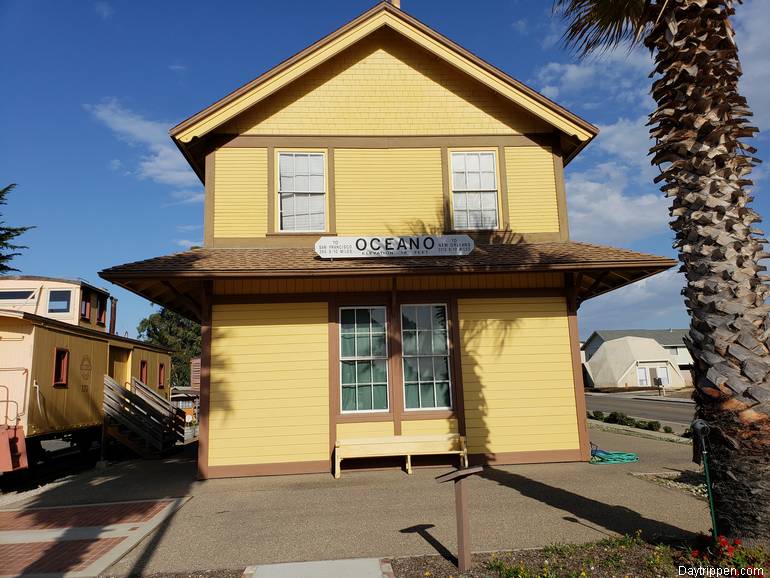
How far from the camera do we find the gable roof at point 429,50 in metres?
10.6

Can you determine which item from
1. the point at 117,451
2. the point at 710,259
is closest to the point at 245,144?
the point at 710,259

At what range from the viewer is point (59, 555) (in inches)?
219

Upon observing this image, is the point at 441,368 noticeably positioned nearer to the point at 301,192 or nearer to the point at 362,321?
the point at 362,321

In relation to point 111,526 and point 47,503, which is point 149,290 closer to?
point 47,503

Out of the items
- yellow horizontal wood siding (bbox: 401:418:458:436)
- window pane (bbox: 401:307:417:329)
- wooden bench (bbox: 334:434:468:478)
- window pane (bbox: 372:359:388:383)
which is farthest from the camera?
window pane (bbox: 401:307:417:329)

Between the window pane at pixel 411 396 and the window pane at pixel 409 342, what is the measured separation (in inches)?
26.2

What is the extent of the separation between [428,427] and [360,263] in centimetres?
352

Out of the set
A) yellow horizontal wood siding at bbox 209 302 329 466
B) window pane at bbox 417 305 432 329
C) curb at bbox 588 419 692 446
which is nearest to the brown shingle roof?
yellow horizontal wood siding at bbox 209 302 329 466

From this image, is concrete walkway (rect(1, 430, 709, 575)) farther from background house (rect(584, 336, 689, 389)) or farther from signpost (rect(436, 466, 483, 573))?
background house (rect(584, 336, 689, 389))

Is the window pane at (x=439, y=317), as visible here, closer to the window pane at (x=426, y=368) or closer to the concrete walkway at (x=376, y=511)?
the window pane at (x=426, y=368)

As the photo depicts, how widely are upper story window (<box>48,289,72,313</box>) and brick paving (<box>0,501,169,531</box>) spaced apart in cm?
793

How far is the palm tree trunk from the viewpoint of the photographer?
15.1ft

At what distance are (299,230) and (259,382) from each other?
3.34 m

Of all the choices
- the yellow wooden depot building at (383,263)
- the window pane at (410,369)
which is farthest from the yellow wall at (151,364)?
the window pane at (410,369)
